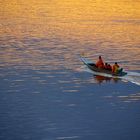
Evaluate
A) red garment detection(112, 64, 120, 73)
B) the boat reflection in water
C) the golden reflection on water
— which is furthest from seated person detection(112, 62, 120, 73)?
the golden reflection on water

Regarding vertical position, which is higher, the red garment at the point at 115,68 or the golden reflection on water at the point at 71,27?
the golden reflection on water at the point at 71,27

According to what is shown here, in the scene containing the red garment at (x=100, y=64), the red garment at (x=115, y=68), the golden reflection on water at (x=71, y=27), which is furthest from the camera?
the golden reflection on water at (x=71, y=27)

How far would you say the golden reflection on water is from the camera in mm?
47344

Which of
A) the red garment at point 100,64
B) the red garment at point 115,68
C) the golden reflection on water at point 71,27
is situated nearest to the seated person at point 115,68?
the red garment at point 115,68

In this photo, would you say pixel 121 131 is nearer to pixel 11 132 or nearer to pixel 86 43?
pixel 11 132

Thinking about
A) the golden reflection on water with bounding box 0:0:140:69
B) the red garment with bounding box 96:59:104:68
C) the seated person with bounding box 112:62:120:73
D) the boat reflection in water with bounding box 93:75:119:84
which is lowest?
the boat reflection in water with bounding box 93:75:119:84

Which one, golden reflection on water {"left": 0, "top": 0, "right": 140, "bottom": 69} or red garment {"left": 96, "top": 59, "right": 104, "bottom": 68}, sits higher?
golden reflection on water {"left": 0, "top": 0, "right": 140, "bottom": 69}

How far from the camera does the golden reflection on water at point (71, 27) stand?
4734cm

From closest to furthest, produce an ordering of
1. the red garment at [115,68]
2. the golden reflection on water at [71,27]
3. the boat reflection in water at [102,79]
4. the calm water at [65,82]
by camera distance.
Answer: the calm water at [65,82] → the red garment at [115,68] → the boat reflection in water at [102,79] → the golden reflection on water at [71,27]

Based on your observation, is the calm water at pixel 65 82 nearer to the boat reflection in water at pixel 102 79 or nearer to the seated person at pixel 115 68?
the boat reflection in water at pixel 102 79

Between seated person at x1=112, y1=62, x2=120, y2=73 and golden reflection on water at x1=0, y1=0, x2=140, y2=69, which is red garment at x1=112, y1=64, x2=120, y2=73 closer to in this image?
seated person at x1=112, y1=62, x2=120, y2=73

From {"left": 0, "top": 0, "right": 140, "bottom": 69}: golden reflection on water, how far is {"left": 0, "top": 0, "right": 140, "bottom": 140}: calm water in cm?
10

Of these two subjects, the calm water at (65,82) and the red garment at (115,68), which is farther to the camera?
the red garment at (115,68)

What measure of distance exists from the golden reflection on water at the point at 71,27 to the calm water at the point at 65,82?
10cm
